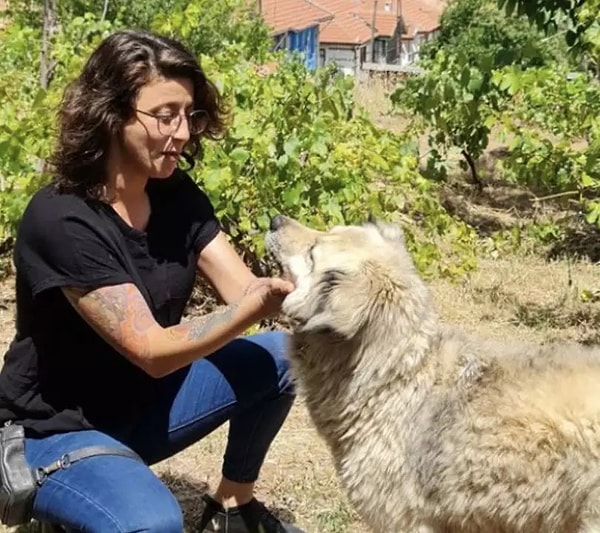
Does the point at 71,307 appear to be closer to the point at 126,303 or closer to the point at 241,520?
the point at 126,303

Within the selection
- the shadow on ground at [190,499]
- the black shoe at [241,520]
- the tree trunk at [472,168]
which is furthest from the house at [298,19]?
the black shoe at [241,520]

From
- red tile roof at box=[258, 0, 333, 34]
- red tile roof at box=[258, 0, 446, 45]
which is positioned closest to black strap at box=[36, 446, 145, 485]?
red tile roof at box=[258, 0, 446, 45]

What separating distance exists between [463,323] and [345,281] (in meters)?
3.11

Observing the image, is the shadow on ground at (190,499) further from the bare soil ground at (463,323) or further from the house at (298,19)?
the house at (298,19)

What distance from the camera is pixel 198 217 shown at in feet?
9.94

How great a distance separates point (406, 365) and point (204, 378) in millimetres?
650

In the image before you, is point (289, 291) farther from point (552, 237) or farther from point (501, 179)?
point (501, 179)

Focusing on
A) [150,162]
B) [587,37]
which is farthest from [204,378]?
[587,37]

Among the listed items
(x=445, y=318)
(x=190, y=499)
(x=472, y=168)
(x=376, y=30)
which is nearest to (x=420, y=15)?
(x=376, y=30)

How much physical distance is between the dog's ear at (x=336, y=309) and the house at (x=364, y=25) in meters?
32.0

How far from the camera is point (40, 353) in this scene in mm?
2693

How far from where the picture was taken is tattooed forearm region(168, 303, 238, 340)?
8.48 feet

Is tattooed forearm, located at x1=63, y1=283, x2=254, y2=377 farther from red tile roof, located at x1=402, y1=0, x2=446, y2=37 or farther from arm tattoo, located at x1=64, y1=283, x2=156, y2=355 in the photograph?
red tile roof, located at x1=402, y1=0, x2=446, y2=37

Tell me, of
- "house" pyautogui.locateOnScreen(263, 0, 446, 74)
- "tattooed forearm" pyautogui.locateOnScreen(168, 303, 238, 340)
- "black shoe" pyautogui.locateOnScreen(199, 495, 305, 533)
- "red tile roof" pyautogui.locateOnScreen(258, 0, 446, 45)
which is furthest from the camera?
"house" pyautogui.locateOnScreen(263, 0, 446, 74)
